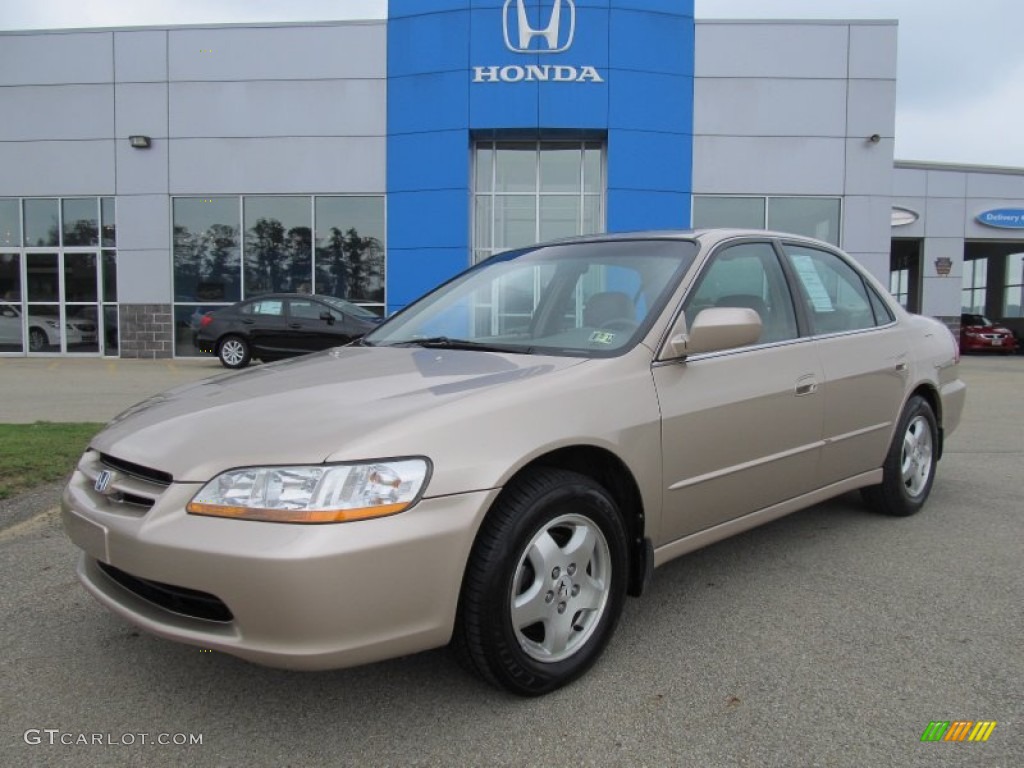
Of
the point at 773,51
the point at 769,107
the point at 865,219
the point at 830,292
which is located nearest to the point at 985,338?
the point at 865,219

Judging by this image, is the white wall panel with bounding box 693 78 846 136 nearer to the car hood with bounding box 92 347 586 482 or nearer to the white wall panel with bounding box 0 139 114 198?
the white wall panel with bounding box 0 139 114 198

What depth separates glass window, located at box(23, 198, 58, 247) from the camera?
1778 centimetres

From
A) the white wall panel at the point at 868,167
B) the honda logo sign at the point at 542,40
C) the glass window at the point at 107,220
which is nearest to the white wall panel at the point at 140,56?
the glass window at the point at 107,220

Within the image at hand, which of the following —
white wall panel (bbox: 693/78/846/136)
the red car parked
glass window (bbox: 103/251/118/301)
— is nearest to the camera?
white wall panel (bbox: 693/78/846/136)

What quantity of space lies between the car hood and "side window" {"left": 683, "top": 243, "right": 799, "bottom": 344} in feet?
2.65

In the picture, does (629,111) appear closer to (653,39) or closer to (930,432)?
(653,39)

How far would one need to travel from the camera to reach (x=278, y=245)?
17.5 meters

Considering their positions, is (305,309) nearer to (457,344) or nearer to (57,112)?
(57,112)

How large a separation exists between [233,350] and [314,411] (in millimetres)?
13144

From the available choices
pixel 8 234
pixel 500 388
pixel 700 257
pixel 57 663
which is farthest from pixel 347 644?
pixel 8 234

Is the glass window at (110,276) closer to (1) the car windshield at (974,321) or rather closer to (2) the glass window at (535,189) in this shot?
(2) the glass window at (535,189)

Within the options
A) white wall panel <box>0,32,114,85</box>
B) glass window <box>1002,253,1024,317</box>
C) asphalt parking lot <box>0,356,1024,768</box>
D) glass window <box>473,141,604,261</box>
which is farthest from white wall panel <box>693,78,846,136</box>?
glass window <box>1002,253,1024,317</box>

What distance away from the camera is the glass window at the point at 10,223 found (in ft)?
58.7

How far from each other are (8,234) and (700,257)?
1966 cm
